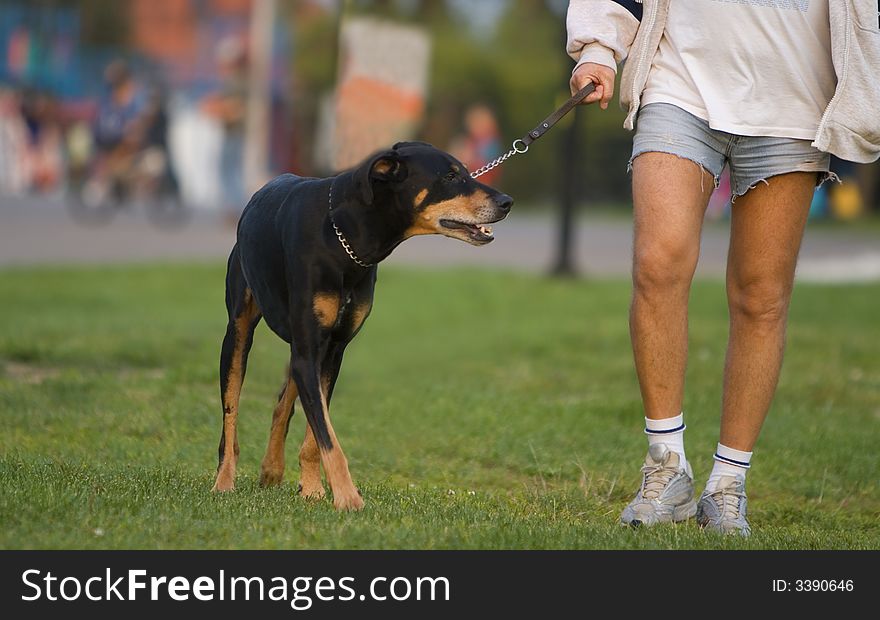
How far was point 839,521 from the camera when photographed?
221 inches

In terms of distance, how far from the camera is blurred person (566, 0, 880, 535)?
495 centimetres

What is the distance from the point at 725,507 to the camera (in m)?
5.06

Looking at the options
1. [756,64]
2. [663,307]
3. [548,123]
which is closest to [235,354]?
[548,123]

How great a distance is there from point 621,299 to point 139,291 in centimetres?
476

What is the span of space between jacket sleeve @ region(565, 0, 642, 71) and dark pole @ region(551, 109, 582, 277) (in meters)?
9.84

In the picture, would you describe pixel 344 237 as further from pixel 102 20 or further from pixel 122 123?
pixel 102 20

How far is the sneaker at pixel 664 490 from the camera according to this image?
5020 mm

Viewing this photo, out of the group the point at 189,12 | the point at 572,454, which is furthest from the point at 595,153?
the point at 572,454

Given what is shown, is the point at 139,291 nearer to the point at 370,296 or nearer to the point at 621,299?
the point at 621,299

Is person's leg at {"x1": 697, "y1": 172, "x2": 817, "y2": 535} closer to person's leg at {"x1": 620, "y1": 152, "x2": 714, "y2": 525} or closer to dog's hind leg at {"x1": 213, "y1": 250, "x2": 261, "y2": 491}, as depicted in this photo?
person's leg at {"x1": 620, "y1": 152, "x2": 714, "y2": 525}

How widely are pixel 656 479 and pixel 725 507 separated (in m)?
0.27

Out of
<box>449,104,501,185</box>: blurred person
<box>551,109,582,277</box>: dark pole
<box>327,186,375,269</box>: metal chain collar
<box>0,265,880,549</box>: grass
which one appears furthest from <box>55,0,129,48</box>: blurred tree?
<box>327,186,375,269</box>: metal chain collar

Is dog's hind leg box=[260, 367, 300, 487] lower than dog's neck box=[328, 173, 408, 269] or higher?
lower
